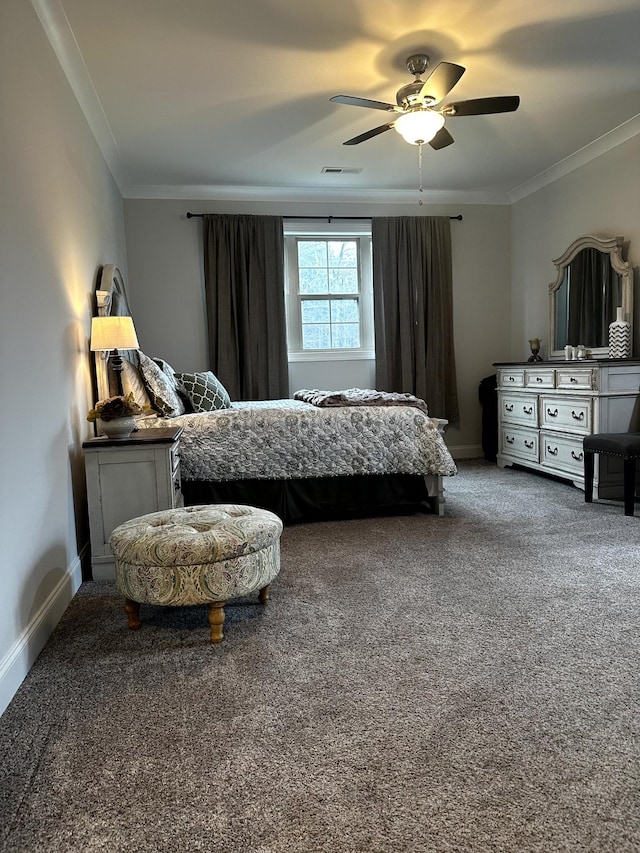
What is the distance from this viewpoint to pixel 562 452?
428cm

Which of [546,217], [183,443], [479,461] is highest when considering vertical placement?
[546,217]

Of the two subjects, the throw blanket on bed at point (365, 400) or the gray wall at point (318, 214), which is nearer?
the throw blanket on bed at point (365, 400)

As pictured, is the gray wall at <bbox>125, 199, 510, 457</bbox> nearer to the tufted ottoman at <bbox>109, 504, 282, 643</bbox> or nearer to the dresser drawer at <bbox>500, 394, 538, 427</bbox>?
the dresser drawer at <bbox>500, 394, 538, 427</bbox>

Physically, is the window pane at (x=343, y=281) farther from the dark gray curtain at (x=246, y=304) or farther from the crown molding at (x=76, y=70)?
the crown molding at (x=76, y=70)

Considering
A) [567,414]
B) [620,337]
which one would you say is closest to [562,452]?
[567,414]

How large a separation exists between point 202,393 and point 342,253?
266 centimetres

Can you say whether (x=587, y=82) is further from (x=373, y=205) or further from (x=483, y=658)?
(x=483, y=658)

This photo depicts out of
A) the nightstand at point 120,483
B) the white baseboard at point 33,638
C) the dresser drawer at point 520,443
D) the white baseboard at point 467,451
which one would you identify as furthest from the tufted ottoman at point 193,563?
the white baseboard at point 467,451

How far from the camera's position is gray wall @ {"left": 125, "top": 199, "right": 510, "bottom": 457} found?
5188mm

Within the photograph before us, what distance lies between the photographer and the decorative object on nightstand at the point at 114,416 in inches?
107

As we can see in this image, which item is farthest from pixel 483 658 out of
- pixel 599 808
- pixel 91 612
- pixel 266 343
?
pixel 266 343

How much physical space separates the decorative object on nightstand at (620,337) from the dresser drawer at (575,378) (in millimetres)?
392

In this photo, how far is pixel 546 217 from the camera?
5.23m

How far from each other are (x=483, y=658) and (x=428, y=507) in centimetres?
198
